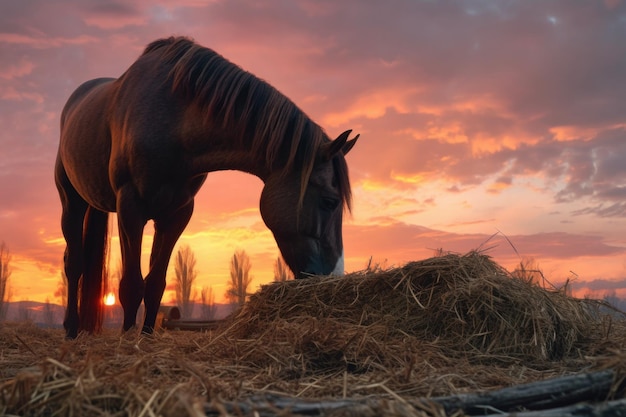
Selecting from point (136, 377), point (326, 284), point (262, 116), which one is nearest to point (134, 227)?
point (262, 116)

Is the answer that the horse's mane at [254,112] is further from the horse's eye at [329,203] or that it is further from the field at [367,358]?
the field at [367,358]

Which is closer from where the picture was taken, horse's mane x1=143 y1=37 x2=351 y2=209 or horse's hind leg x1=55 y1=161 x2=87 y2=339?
horse's mane x1=143 y1=37 x2=351 y2=209

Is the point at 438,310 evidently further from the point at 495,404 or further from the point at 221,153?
the point at 221,153

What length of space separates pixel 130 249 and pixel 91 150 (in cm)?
125

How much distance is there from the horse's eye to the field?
29.0 inches

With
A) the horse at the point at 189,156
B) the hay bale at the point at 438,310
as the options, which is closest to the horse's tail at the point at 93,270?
the horse at the point at 189,156

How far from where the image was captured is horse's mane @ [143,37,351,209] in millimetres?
4328

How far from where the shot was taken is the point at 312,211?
4285 millimetres

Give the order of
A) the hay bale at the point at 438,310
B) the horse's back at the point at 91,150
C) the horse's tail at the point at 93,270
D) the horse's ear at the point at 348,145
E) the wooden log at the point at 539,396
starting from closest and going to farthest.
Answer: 1. the wooden log at the point at 539,396
2. the hay bale at the point at 438,310
3. the horse's ear at the point at 348,145
4. the horse's back at the point at 91,150
5. the horse's tail at the point at 93,270

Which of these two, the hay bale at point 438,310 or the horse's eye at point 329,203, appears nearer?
the hay bale at point 438,310

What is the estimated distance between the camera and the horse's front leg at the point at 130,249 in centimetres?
479

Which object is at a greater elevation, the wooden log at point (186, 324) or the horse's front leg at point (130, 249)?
the horse's front leg at point (130, 249)

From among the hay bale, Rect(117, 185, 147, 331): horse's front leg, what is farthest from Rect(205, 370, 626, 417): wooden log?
Rect(117, 185, 147, 331): horse's front leg

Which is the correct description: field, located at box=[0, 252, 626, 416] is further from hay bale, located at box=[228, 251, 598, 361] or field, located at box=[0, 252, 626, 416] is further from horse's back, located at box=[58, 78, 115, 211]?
horse's back, located at box=[58, 78, 115, 211]
